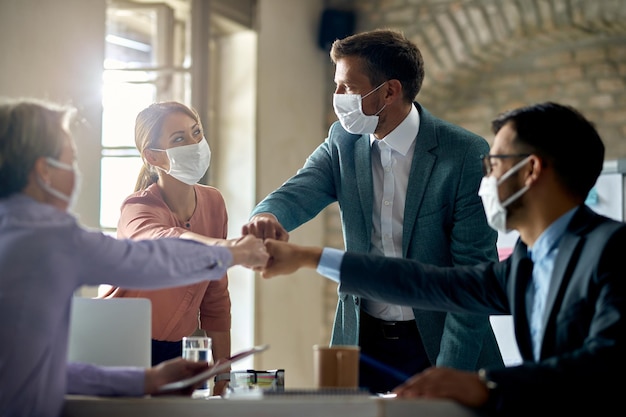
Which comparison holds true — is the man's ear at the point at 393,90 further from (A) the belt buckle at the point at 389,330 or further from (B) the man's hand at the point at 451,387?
(B) the man's hand at the point at 451,387

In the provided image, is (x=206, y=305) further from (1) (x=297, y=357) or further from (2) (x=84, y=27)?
(1) (x=297, y=357)

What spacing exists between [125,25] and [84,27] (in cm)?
123

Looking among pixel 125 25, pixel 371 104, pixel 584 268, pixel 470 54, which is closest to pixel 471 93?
pixel 470 54

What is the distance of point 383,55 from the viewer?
286 centimetres

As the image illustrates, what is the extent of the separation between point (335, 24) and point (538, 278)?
4257 mm

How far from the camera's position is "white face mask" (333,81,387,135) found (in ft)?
9.14

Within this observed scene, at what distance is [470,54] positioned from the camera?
571cm

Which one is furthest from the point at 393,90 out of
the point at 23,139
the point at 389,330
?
the point at 23,139

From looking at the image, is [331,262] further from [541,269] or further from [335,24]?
[335,24]

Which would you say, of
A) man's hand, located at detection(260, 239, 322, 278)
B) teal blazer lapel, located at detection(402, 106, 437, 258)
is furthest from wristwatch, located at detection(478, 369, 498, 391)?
teal blazer lapel, located at detection(402, 106, 437, 258)

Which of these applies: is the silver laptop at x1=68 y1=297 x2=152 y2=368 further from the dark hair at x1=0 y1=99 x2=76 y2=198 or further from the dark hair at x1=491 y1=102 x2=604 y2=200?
the dark hair at x1=491 y1=102 x2=604 y2=200

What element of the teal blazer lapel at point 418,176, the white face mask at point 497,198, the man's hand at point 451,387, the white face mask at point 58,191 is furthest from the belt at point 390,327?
the white face mask at point 58,191

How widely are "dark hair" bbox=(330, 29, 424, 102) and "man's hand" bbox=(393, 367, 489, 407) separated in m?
1.42

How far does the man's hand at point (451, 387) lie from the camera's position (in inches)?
→ 61.9
